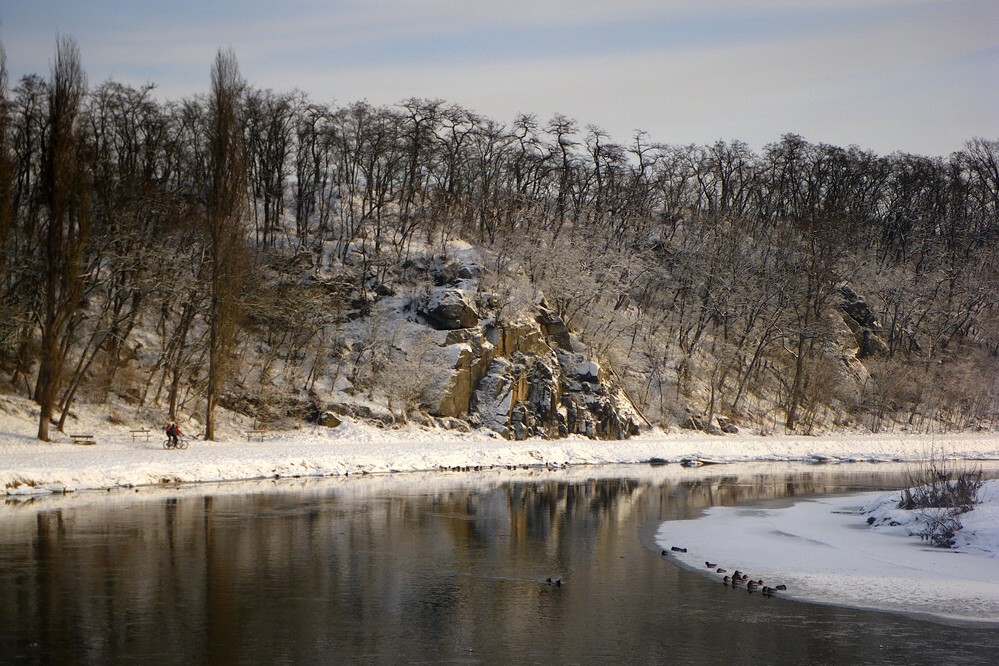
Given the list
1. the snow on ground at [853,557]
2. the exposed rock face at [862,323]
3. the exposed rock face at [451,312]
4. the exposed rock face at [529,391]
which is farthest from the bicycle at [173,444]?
the exposed rock face at [862,323]

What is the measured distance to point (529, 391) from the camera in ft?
179

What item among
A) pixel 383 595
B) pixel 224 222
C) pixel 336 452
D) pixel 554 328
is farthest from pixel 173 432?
pixel 554 328

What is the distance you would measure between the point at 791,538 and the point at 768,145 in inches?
3186

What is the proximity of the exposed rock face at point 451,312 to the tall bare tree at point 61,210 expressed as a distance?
21.8 meters

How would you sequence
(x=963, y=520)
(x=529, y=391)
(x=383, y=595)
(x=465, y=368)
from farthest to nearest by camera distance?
(x=529, y=391) → (x=465, y=368) → (x=963, y=520) → (x=383, y=595)

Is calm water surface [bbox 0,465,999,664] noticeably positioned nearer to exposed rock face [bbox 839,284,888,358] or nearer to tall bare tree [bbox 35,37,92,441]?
tall bare tree [bbox 35,37,92,441]

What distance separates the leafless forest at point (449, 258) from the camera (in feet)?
141

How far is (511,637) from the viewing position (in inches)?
500

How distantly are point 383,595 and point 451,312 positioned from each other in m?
40.2

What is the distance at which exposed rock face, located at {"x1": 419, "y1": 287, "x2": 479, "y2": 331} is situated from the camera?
181ft

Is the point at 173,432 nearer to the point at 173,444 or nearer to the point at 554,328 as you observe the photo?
the point at 173,444

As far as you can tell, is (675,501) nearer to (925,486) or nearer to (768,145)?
(925,486)

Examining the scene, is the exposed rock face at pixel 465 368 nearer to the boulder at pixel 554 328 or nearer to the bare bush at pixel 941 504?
the boulder at pixel 554 328

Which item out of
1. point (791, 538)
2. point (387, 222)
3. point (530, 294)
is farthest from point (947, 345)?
point (791, 538)
